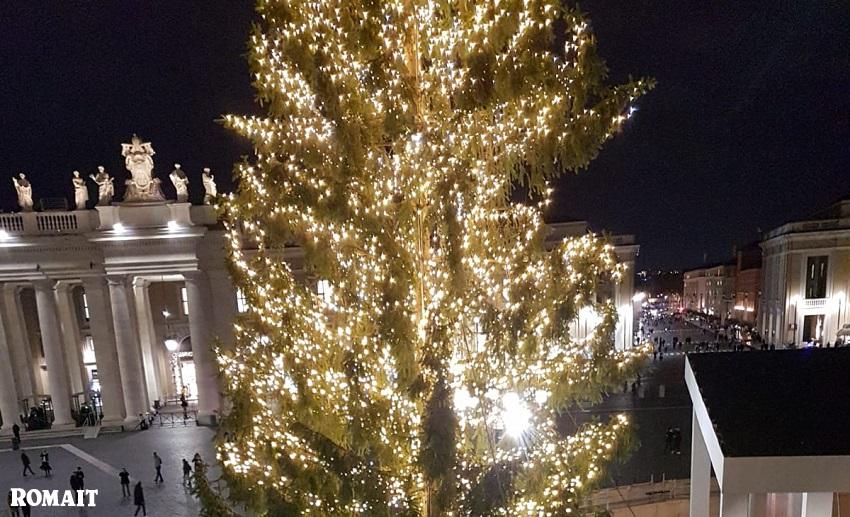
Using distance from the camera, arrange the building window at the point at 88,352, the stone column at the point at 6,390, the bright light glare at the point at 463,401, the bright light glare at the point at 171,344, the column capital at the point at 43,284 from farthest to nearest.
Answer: the building window at the point at 88,352 < the bright light glare at the point at 171,344 < the stone column at the point at 6,390 < the column capital at the point at 43,284 < the bright light glare at the point at 463,401

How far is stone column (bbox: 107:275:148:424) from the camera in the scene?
68.6 ft

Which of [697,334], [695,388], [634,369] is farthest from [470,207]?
[697,334]

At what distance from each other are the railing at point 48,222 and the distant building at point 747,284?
57662 mm

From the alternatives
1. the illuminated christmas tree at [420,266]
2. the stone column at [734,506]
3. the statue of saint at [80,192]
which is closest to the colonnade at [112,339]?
the statue of saint at [80,192]

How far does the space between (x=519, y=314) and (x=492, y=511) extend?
184 centimetres

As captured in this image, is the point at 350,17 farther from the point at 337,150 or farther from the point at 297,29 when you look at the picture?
the point at 337,150

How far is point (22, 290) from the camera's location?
2547cm

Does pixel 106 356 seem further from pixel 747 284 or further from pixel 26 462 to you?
pixel 747 284

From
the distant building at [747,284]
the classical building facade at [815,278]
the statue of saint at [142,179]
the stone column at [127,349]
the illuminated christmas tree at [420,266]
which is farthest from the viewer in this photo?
the distant building at [747,284]

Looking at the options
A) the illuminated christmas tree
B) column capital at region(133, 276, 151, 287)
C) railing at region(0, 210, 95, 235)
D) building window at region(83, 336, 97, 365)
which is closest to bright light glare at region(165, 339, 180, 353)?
column capital at region(133, 276, 151, 287)

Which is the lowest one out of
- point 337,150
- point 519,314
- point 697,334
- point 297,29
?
point 697,334

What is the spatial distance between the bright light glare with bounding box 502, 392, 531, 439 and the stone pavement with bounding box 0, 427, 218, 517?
1074cm

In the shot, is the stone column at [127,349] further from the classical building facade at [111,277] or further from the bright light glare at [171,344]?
the bright light glare at [171,344]

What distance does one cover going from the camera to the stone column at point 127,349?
68.6ft
